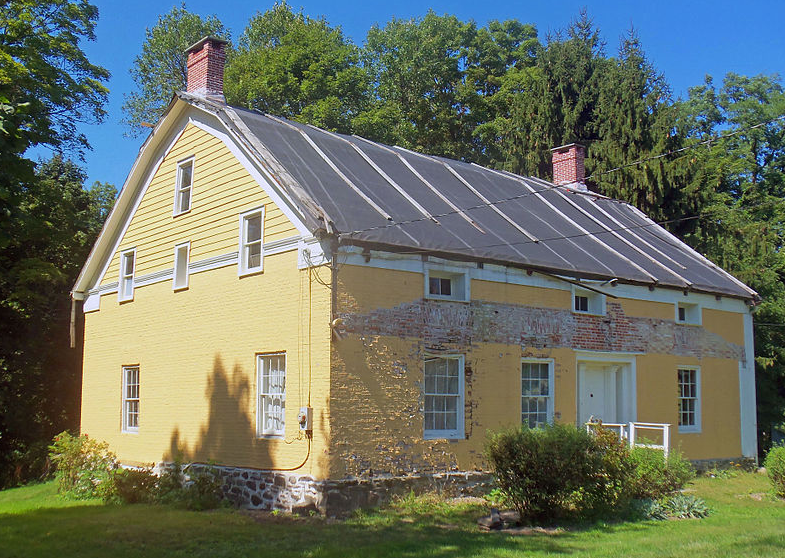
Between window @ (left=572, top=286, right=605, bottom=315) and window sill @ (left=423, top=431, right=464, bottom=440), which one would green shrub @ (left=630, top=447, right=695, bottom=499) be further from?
window @ (left=572, top=286, right=605, bottom=315)

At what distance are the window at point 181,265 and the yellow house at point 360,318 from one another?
0.05 metres

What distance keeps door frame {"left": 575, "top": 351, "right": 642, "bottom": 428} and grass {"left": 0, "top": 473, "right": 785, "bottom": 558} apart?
3.59 metres

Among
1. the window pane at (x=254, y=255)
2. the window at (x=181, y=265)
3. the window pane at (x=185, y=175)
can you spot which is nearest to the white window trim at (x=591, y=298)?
the window pane at (x=254, y=255)

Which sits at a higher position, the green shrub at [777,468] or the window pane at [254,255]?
the window pane at [254,255]

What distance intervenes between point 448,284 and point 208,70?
26.5 feet

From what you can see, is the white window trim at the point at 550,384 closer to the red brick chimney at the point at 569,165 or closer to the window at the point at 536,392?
the window at the point at 536,392

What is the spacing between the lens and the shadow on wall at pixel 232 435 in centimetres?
1395

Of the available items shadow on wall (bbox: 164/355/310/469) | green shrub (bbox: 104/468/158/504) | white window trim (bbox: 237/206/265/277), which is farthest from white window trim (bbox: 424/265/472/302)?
green shrub (bbox: 104/468/158/504)

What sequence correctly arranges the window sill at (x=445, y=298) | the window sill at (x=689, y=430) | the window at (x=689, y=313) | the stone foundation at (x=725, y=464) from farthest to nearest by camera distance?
the window at (x=689, y=313) → the stone foundation at (x=725, y=464) → the window sill at (x=689, y=430) → the window sill at (x=445, y=298)

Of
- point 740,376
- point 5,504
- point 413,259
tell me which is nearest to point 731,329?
point 740,376

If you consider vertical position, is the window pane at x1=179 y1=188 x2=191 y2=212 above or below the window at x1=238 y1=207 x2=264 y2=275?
above

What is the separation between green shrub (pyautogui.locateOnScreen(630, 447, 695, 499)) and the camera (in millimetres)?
Result: 12672

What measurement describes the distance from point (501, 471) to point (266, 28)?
114 feet

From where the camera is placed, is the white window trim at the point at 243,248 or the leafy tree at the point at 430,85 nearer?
the white window trim at the point at 243,248
